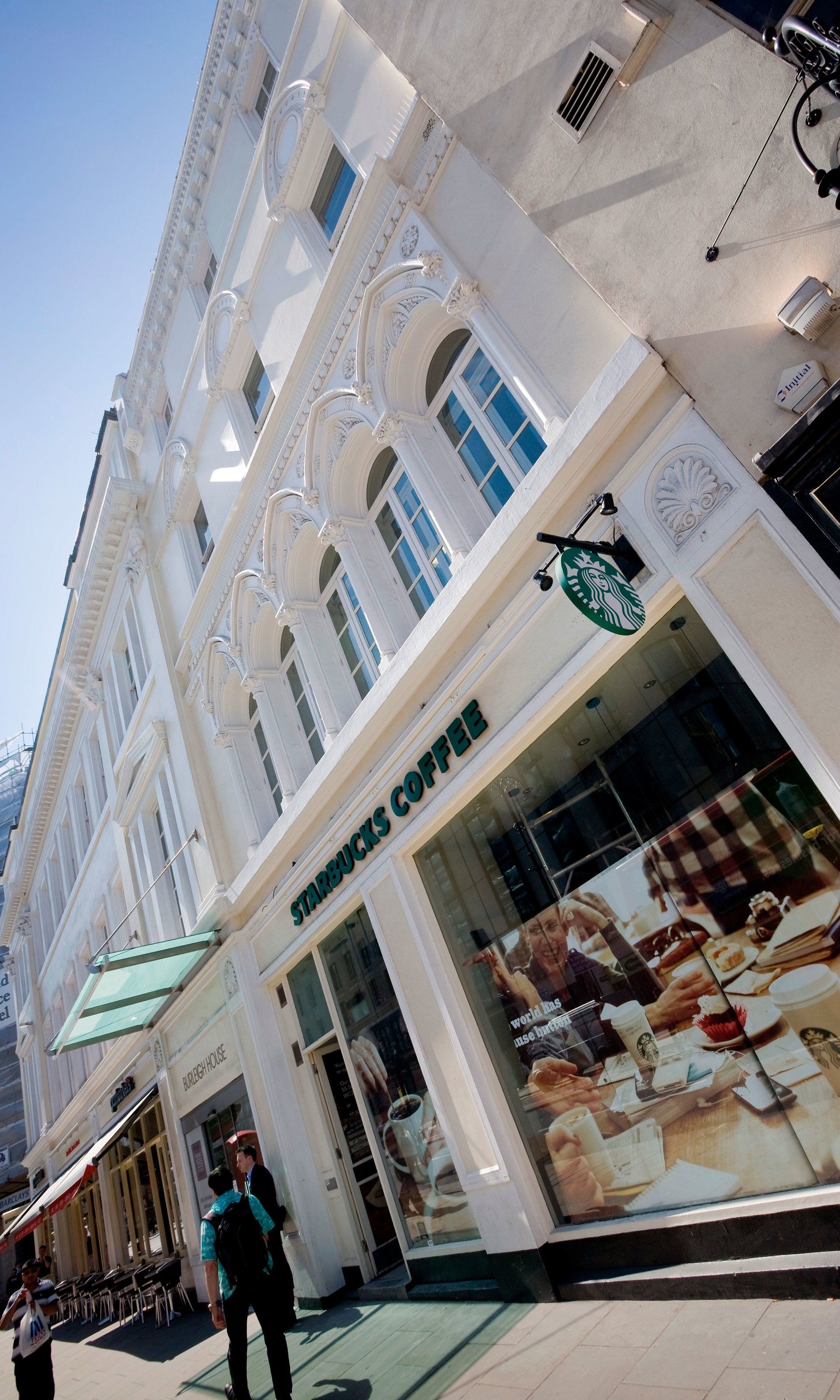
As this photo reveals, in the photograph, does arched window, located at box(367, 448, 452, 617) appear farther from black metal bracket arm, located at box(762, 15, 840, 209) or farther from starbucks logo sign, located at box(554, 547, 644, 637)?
black metal bracket arm, located at box(762, 15, 840, 209)

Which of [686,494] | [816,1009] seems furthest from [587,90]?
[816,1009]

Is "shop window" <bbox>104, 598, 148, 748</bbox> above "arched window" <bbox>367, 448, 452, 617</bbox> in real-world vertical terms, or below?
above

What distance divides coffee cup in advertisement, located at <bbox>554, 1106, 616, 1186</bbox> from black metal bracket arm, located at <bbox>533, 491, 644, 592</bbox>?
3.61 m

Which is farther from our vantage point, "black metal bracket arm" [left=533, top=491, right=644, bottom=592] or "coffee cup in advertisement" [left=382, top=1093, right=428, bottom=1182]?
"coffee cup in advertisement" [left=382, top=1093, right=428, bottom=1182]

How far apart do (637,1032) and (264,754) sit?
23.8ft

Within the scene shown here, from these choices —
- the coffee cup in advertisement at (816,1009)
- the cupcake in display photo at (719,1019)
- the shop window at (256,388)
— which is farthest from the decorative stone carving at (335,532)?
the coffee cup in advertisement at (816,1009)

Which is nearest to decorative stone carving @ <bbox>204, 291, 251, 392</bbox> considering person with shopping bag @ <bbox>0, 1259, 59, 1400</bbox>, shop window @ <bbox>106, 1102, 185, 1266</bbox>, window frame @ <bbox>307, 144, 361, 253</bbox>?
window frame @ <bbox>307, 144, 361, 253</bbox>

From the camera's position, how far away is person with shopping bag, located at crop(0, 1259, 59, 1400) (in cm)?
712

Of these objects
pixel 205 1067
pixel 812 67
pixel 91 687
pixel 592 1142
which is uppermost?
pixel 91 687

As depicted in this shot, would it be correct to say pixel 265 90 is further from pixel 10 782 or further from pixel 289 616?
pixel 10 782

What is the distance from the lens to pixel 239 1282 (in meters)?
5.25

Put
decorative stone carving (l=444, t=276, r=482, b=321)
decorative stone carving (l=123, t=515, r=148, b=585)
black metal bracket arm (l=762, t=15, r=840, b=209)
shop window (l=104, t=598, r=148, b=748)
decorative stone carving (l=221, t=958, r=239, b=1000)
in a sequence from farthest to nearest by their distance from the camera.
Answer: shop window (l=104, t=598, r=148, b=748) → decorative stone carving (l=123, t=515, r=148, b=585) → decorative stone carving (l=221, t=958, r=239, b=1000) → decorative stone carving (l=444, t=276, r=482, b=321) → black metal bracket arm (l=762, t=15, r=840, b=209)

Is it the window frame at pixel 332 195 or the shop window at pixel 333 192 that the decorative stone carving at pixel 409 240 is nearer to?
the window frame at pixel 332 195

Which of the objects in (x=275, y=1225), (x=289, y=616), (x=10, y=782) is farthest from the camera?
(x=10, y=782)
